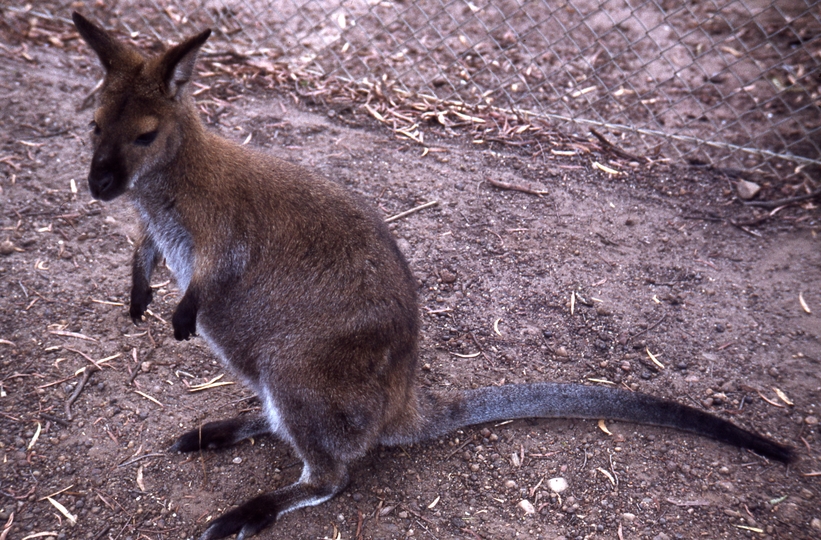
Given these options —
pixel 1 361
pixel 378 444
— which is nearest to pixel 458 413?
pixel 378 444

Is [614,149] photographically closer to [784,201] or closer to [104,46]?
[784,201]

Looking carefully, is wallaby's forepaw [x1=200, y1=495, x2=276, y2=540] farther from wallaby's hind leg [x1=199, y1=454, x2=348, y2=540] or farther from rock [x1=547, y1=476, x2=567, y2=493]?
rock [x1=547, y1=476, x2=567, y2=493]

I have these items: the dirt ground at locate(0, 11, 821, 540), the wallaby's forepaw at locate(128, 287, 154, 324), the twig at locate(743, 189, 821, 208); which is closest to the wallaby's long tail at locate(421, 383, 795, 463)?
the dirt ground at locate(0, 11, 821, 540)

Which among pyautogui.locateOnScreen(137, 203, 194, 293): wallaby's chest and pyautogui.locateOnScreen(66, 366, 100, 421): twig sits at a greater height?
pyautogui.locateOnScreen(137, 203, 194, 293): wallaby's chest

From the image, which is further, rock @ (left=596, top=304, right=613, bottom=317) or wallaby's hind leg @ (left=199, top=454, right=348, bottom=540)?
rock @ (left=596, top=304, right=613, bottom=317)

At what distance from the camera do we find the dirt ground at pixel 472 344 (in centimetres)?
262

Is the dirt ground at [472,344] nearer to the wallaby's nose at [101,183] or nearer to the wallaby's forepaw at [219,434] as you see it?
the wallaby's forepaw at [219,434]

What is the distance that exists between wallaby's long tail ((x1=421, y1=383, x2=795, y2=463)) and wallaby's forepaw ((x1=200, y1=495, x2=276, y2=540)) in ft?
2.35

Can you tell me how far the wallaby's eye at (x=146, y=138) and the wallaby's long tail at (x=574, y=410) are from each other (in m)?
1.54

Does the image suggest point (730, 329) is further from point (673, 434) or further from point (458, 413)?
point (458, 413)

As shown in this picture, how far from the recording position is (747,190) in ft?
14.1

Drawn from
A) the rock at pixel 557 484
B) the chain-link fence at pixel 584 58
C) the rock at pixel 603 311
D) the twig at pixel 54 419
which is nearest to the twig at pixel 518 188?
the chain-link fence at pixel 584 58

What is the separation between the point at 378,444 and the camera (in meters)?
2.84

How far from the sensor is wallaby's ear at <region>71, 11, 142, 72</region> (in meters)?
2.45
